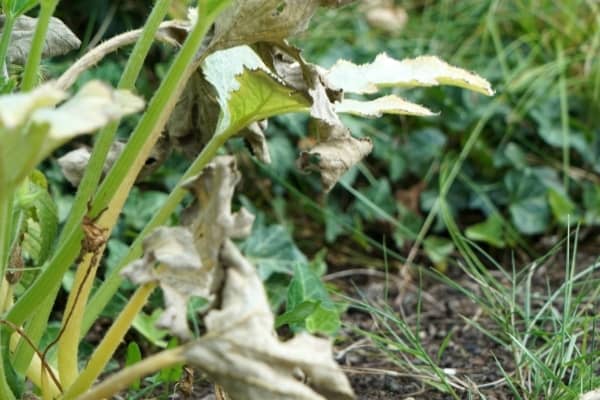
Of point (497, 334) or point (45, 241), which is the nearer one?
point (45, 241)

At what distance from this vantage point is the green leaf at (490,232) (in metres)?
2.17

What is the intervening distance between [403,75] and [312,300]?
0.33 m

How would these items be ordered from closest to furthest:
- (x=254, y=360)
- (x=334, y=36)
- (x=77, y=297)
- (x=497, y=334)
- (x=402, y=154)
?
1. (x=254, y=360)
2. (x=77, y=297)
3. (x=497, y=334)
4. (x=402, y=154)
5. (x=334, y=36)

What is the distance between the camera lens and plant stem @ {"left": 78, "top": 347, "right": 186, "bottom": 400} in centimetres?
85

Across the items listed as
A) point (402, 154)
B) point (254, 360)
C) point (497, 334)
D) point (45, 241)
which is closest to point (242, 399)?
point (254, 360)

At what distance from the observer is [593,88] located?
2467mm

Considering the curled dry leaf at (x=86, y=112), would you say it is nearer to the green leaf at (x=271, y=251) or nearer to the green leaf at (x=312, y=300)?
the green leaf at (x=312, y=300)

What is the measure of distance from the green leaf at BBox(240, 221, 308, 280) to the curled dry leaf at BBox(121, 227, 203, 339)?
34.4 inches

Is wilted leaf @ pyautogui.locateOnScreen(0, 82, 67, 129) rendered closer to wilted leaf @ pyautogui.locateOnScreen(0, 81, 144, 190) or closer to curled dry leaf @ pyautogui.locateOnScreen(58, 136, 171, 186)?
wilted leaf @ pyautogui.locateOnScreen(0, 81, 144, 190)

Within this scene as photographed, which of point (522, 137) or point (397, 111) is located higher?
point (397, 111)

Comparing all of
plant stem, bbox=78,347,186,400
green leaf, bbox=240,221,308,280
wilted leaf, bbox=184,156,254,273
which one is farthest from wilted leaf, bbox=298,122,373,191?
green leaf, bbox=240,221,308,280

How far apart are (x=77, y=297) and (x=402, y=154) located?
4.54 ft

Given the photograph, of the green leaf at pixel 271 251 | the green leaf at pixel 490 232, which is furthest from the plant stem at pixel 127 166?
the green leaf at pixel 490 232

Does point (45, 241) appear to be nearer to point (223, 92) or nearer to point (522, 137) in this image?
point (223, 92)
